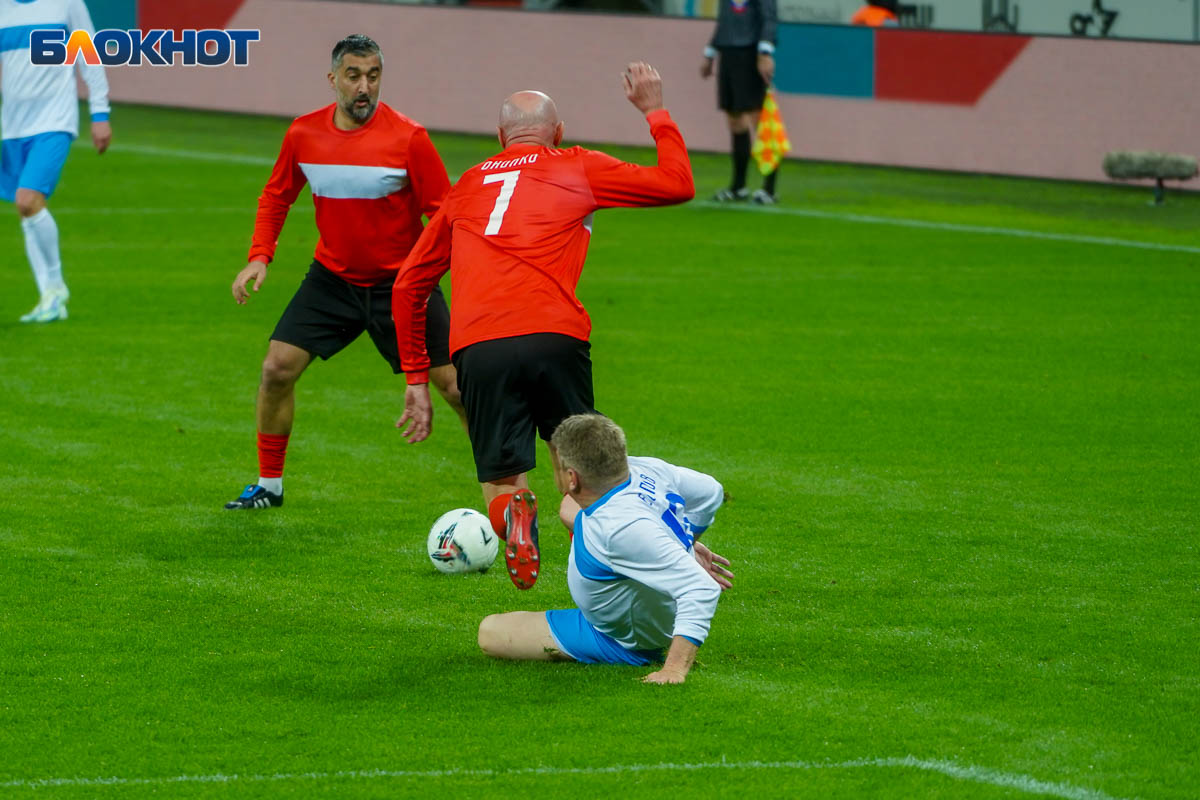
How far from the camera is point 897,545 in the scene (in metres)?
7.78

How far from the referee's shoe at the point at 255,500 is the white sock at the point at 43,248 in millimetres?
5313

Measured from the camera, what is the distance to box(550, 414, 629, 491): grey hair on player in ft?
18.6

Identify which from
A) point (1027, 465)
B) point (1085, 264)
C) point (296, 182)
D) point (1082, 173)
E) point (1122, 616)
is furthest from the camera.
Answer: point (1082, 173)

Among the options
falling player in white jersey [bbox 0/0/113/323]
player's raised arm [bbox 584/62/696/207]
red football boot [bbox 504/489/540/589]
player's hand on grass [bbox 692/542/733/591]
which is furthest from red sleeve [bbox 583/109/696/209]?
falling player in white jersey [bbox 0/0/113/323]

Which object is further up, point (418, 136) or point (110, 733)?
point (418, 136)

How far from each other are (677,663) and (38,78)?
917cm

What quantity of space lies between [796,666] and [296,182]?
Answer: 11.4ft

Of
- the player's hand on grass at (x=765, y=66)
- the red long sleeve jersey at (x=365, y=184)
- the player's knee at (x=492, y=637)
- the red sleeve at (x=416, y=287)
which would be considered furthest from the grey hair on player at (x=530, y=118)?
the player's hand on grass at (x=765, y=66)

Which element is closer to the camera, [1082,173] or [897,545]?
[897,545]

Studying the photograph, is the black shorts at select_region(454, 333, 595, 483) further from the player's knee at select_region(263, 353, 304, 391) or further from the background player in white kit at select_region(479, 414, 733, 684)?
the player's knee at select_region(263, 353, 304, 391)

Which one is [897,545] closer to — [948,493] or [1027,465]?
[948,493]

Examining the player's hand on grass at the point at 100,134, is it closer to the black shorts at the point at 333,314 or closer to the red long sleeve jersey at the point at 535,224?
the black shorts at the point at 333,314

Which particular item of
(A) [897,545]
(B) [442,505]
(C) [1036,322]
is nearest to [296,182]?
(B) [442,505]

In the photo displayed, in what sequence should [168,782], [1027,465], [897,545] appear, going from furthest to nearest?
[1027,465] < [897,545] < [168,782]
